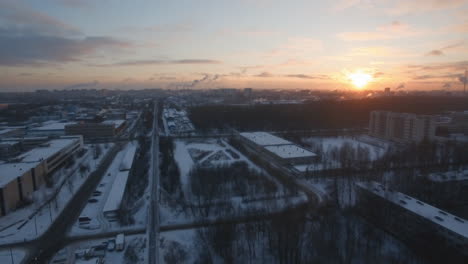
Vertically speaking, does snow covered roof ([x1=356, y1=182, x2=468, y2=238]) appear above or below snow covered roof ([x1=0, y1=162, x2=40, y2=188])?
below

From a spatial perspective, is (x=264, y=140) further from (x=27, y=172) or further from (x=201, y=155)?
(x=27, y=172)

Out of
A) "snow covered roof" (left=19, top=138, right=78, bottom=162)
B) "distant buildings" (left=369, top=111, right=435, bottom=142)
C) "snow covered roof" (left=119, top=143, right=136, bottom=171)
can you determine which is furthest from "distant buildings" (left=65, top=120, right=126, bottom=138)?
"distant buildings" (left=369, top=111, right=435, bottom=142)

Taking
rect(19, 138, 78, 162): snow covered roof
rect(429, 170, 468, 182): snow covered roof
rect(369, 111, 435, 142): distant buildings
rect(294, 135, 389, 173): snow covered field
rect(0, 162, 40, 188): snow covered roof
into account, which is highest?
rect(369, 111, 435, 142): distant buildings

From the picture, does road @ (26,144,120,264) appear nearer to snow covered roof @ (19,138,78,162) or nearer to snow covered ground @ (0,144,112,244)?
snow covered ground @ (0,144,112,244)

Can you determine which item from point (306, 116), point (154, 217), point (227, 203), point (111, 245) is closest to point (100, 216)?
point (154, 217)

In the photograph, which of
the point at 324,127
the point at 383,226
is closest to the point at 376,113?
the point at 324,127

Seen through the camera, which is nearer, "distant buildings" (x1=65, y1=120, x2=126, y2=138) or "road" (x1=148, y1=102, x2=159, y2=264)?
"road" (x1=148, y1=102, x2=159, y2=264)
